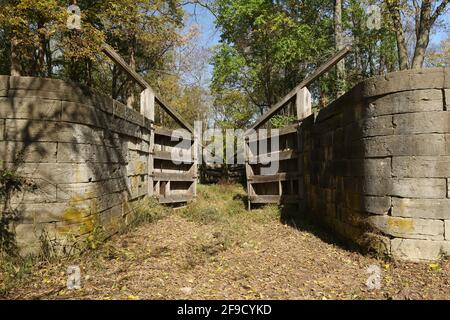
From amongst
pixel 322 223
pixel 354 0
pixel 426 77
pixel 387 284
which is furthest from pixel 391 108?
pixel 354 0

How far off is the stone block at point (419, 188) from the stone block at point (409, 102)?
96 cm

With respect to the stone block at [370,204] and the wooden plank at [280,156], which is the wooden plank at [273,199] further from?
the stone block at [370,204]

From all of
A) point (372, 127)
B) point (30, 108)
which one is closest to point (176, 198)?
point (30, 108)

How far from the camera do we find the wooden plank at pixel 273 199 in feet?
26.2

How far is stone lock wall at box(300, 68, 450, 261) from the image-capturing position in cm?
423

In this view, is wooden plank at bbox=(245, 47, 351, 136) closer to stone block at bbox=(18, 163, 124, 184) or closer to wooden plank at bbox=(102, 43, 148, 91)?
wooden plank at bbox=(102, 43, 148, 91)

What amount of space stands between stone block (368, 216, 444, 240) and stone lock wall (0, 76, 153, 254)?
4282 millimetres

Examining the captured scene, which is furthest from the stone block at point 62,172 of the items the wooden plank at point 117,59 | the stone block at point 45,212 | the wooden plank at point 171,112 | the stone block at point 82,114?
the wooden plank at point 171,112

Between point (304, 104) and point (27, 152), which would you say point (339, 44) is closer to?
point (304, 104)

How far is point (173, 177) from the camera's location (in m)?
9.05

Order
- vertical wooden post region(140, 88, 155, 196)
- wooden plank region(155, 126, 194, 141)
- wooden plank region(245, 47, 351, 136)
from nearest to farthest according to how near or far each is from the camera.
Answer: wooden plank region(245, 47, 351, 136) < vertical wooden post region(140, 88, 155, 196) < wooden plank region(155, 126, 194, 141)

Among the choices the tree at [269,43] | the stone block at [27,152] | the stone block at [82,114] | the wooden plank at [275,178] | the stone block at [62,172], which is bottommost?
the wooden plank at [275,178]

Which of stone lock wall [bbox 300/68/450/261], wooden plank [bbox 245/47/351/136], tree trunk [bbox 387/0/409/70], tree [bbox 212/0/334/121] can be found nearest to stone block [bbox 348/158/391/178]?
stone lock wall [bbox 300/68/450/261]
